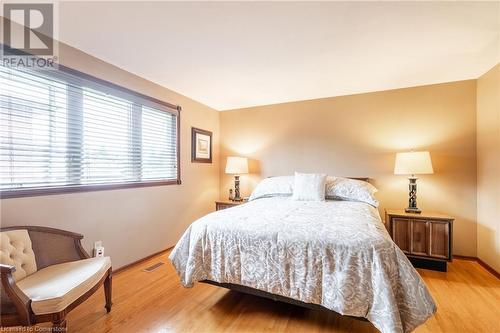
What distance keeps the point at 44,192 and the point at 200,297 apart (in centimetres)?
164

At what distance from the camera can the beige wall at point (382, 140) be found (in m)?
2.89

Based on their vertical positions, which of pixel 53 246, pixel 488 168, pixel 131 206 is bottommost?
pixel 53 246

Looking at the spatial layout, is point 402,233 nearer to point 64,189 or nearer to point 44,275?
point 44,275

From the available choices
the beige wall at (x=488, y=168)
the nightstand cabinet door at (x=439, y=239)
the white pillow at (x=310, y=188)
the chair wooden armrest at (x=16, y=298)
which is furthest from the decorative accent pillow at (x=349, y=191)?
the chair wooden armrest at (x=16, y=298)

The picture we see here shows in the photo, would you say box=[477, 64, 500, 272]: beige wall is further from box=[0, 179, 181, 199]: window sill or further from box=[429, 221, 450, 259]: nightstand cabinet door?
box=[0, 179, 181, 199]: window sill

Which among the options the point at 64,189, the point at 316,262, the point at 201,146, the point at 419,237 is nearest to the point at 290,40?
the point at 316,262

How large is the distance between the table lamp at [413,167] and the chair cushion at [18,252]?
3.72 meters

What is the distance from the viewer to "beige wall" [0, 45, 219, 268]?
1996 mm

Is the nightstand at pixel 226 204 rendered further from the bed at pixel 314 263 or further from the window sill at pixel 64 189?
the bed at pixel 314 263

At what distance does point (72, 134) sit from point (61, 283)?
1363 millimetres

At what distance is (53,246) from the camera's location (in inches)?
72.4

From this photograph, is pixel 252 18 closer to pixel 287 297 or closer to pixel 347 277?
pixel 347 277

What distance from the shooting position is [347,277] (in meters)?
1.43

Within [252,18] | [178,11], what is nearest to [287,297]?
[252,18]
